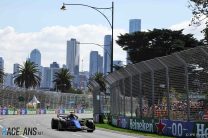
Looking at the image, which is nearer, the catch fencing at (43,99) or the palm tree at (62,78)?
the catch fencing at (43,99)

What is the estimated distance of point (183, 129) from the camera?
2506cm

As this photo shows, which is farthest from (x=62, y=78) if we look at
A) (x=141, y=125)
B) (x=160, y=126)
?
(x=160, y=126)

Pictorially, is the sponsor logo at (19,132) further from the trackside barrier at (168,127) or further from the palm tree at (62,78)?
the palm tree at (62,78)

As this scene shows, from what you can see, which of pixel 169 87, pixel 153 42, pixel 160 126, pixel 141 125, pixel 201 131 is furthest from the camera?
pixel 153 42

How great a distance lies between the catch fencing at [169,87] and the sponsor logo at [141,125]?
447 millimetres

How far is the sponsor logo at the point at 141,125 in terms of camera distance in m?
29.5

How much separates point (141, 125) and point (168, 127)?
14.4 ft

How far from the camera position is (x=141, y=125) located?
31.0 metres

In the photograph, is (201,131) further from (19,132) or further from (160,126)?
(19,132)

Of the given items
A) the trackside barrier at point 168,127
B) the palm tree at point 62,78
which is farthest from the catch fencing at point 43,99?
the trackside barrier at point 168,127

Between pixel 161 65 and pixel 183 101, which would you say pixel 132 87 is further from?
pixel 183 101

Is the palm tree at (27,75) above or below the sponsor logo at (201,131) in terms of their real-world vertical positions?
above

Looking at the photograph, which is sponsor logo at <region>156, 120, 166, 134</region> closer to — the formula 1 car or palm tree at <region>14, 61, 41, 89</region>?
the formula 1 car

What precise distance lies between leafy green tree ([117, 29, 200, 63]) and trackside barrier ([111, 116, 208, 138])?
30.0 meters
